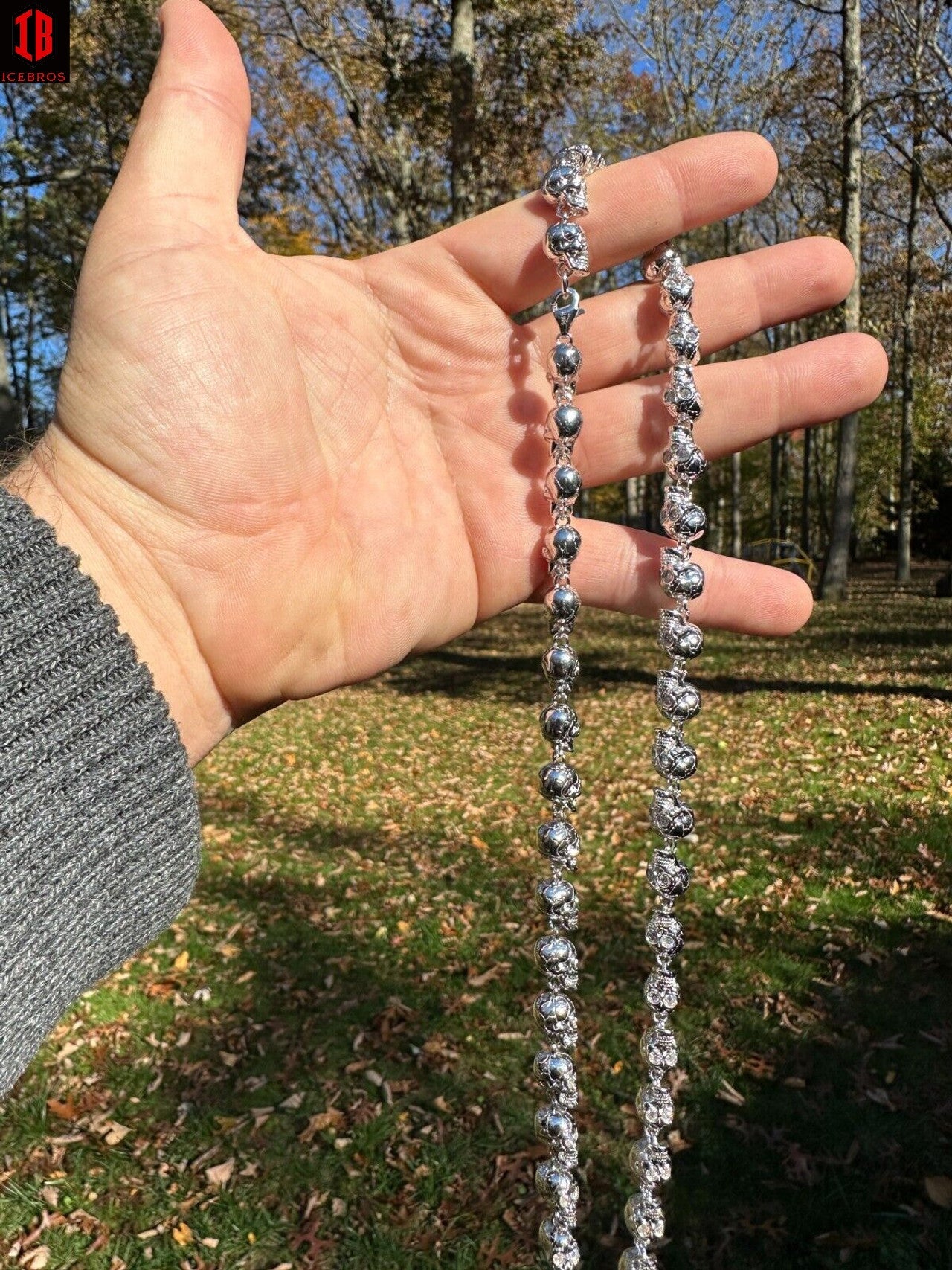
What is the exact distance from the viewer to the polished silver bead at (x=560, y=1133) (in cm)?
197

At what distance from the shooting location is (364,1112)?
4105 millimetres

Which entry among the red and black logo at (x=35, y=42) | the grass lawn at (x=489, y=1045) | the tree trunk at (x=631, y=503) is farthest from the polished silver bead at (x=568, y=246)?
the tree trunk at (x=631, y=503)

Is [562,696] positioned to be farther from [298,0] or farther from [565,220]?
[298,0]

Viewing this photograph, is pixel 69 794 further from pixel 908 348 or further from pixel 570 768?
pixel 908 348

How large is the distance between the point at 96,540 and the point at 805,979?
4.19 metres

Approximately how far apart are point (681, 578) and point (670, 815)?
57cm

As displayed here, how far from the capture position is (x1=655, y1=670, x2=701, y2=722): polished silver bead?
2074 mm

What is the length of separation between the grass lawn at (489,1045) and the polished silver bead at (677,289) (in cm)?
328

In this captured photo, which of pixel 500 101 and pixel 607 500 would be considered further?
pixel 607 500

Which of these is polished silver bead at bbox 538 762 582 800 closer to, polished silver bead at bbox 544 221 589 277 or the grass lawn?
polished silver bead at bbox 544 221 589 277

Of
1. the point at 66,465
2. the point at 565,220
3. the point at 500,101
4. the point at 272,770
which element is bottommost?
the point at 272,770

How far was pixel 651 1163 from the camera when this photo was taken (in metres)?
1.98

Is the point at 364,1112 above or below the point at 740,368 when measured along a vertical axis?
below

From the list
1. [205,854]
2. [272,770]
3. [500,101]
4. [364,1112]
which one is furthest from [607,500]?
[364,1112]
